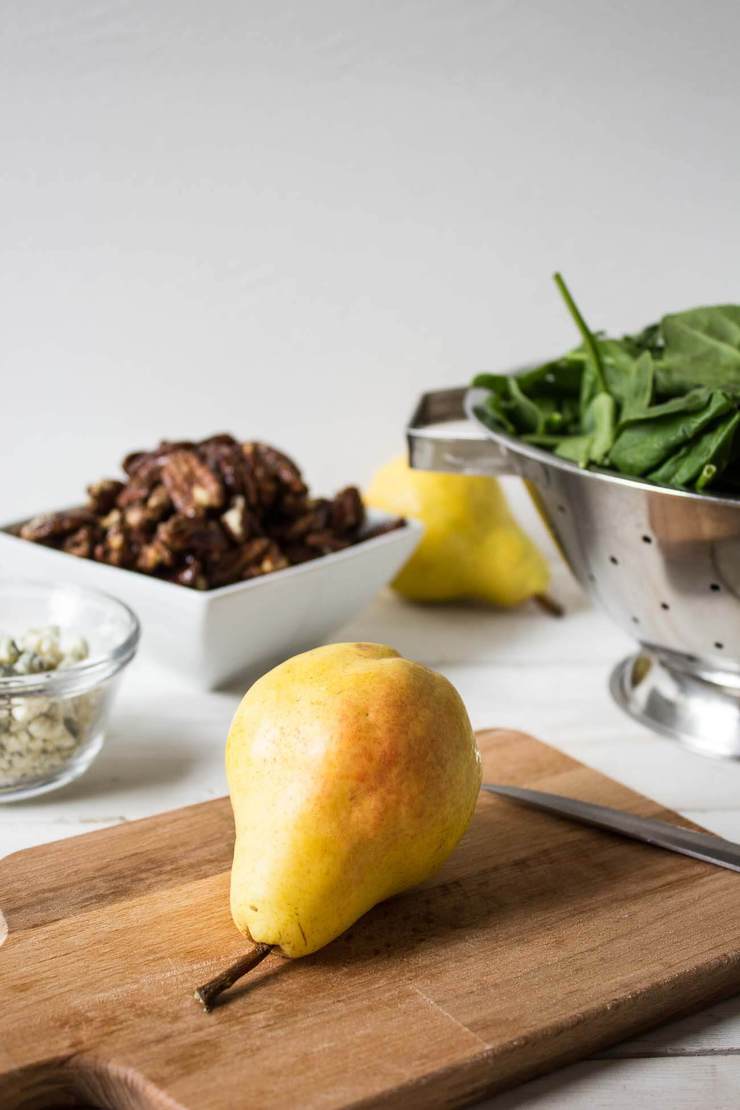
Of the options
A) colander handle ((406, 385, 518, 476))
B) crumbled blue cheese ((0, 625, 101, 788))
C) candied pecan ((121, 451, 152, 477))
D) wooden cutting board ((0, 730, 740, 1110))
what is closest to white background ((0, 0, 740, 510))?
candied pecan ((121, 451, 152, 477))

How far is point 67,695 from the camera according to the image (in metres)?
0.91

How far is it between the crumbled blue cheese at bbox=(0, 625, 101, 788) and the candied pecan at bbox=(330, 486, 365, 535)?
1.27ft

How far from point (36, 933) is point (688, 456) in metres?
0.60

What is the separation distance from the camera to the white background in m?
1.40

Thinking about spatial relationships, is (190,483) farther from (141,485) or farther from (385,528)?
(385,528)

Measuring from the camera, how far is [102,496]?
1252mm

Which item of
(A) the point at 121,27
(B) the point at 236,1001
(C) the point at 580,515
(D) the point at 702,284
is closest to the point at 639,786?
(C) the point at 580,515

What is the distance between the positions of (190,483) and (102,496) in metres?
0.12

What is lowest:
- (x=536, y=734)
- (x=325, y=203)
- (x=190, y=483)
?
(x=536, y=734)

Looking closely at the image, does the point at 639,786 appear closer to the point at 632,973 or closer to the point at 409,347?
A: the point at 632,973

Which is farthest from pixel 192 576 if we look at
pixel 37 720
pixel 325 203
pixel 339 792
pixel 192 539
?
pixel 325 203

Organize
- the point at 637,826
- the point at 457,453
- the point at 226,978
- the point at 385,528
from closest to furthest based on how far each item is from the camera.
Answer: the point at 226,978 → the point at 637,826 → the point at 457,453 → the point at 385,528

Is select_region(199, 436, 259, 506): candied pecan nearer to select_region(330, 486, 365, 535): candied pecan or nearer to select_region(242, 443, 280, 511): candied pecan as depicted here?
select_region(242, 443, 280, 511): candied pecan

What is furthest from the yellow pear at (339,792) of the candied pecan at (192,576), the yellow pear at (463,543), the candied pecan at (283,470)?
the yellow pear at (463,543)
